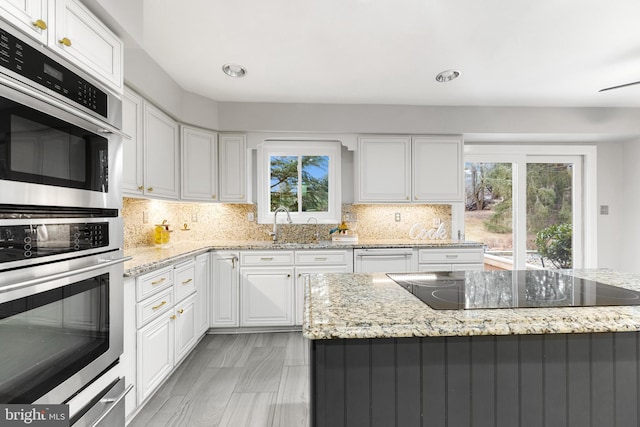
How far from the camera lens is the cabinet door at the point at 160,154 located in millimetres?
2549

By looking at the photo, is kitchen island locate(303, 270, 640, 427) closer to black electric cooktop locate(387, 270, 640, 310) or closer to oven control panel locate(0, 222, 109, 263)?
black electric cooktop locate(387, 270, 640, 310)

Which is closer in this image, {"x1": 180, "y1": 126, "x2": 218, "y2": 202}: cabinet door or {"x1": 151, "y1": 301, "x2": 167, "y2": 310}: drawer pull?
{"x1": 151, "y1": 301, "x2": 167, "y2": 310}: drawer pull

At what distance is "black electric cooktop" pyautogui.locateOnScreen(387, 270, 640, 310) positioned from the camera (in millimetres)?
1076

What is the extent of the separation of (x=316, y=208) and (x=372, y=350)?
2.91 m

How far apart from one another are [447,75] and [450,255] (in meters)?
1.76

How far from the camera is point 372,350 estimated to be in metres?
0.96

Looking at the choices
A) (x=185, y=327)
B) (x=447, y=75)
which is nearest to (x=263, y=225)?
(x=185, y=327)

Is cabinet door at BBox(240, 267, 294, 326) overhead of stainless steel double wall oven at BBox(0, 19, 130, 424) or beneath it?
beneath

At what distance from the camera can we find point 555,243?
4.10 meters

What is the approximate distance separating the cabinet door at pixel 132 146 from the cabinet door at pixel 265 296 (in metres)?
1.29

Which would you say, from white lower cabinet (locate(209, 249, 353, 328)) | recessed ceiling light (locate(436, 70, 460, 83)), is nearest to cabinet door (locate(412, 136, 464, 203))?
recessed ceiling light (locate(436, 70, 460, 83))

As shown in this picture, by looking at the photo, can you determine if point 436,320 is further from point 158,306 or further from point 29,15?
point 158,306

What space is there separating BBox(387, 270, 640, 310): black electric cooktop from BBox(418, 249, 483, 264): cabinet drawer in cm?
168

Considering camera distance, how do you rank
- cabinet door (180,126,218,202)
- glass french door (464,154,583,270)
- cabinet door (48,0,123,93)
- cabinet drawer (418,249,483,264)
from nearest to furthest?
cabinet door (48,0,123,93) → cabinet door (180,126,218,202) → cabinet drawer (418,249,483,264) → glass french door (464,154,583,270)
